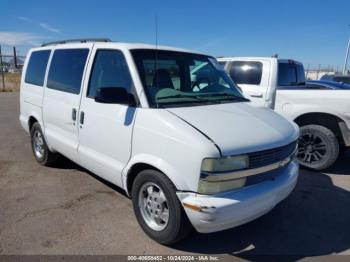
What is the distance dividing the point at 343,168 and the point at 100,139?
4.57m

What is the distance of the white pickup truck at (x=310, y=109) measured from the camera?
511 cm

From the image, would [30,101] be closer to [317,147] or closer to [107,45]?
[107,45]

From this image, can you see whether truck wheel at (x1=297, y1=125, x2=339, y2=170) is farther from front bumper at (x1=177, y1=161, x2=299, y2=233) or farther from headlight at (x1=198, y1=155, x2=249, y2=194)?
headlight at (x1=198, y1=155, x2=249, y2=194)

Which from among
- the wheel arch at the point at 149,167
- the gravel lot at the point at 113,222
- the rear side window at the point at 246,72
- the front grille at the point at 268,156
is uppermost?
the rear side window at the point at 246,72

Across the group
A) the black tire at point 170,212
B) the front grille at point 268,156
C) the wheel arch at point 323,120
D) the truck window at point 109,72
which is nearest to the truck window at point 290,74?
the wheel arch at point 323,120

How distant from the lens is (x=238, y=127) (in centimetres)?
292

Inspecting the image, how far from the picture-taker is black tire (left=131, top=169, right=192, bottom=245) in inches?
109

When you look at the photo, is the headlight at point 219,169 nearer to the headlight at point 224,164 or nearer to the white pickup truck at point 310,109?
the headlight at point 224,164

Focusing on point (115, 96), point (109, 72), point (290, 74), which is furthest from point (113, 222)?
point (290, 74)

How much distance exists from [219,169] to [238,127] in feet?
1.76

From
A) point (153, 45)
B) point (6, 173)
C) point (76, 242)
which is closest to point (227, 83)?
point (153, 45)

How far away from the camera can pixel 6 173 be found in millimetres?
4898

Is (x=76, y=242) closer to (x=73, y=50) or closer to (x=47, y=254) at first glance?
(x=47, y=254)

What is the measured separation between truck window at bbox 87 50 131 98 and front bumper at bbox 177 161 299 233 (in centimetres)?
145
